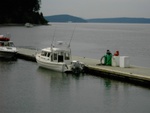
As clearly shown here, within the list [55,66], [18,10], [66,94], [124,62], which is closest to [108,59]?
[124,62]

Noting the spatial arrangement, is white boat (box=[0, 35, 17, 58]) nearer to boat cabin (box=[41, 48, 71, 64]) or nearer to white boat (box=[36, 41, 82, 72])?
white boat (box=[36, 41, 82, 72])

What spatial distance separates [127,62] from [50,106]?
11.0 meters

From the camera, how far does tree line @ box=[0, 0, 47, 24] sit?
594 ft

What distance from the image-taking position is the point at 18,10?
187750mm

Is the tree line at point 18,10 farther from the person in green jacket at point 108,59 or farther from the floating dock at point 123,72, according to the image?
the floating dock at point 123,72

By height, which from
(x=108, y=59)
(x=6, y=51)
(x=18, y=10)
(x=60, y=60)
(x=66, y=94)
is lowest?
(x=66, y=94)

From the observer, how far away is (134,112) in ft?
73.9

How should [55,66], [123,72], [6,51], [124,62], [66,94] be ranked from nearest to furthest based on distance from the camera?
1. [66,94]
2. [123,72]
3. [124,62]
4. [55,66]
5. [6,51]

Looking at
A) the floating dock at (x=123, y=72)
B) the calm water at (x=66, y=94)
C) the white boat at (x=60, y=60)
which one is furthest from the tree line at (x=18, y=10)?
the floating dock at (x=123, y=72)

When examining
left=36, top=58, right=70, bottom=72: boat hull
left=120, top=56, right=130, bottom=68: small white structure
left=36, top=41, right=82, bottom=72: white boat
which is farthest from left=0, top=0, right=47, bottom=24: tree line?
left=120, top=56, right=130, bottom=68: small white structure

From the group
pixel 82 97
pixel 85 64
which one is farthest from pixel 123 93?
pixel 85 64

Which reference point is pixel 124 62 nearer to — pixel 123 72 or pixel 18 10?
pixel 123 72

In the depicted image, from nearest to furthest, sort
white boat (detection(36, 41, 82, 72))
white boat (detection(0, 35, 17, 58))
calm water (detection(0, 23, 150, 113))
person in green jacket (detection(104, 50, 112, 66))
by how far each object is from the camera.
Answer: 1. calm water (detection(0, 23, 150, 113))
2. person in green jacket (detection(104, 50, 112, 66))
3. white boat (detection(36, 41, 82, 72))
4. white boat (detection(0, 35, 17, 58))

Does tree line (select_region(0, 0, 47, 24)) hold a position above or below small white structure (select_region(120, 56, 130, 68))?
above
